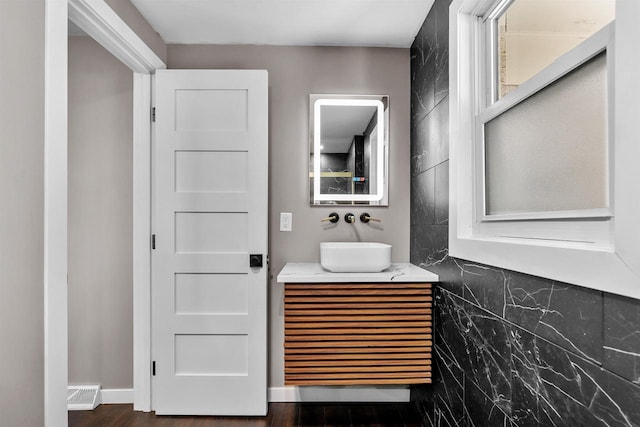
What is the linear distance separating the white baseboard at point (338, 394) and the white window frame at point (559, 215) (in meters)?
1.21

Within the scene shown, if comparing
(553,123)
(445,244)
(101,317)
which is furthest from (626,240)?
(101,317)

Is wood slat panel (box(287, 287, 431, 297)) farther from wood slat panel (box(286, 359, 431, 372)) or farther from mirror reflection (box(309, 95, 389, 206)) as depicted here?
mirror reflection (box(309, 95, 389, 206))

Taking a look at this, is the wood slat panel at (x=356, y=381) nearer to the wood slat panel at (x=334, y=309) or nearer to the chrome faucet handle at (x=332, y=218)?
the wood slat panel at (x=334, y=309)

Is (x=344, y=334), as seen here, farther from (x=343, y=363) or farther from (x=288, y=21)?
(x=288, y=21)

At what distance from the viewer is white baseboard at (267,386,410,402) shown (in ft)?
7.61

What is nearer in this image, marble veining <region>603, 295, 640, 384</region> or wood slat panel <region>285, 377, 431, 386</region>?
marble veining <region>603, 295, 640, 384</region>

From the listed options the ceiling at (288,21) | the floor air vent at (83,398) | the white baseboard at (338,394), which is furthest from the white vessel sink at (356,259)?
the floor air vent at (83,398)

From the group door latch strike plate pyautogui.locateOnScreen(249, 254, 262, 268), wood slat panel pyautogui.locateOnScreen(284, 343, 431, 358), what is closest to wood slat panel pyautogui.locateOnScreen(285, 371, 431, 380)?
wood slat panel pyautogui.locateOnScreen(284, 343, 431, 358)

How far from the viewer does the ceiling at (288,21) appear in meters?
1.93

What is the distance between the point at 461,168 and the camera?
5.18 feet

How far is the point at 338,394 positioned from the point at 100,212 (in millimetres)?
1917

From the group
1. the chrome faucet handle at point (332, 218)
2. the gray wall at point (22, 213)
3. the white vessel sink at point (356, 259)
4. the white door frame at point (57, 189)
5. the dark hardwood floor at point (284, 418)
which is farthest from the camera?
the chrome faucet handle at point (332, 218)

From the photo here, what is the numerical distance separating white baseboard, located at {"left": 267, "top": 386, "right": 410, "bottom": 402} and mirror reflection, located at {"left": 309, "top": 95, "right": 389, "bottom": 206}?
1210 mm

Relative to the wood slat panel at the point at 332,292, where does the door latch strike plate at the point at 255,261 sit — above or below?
above
